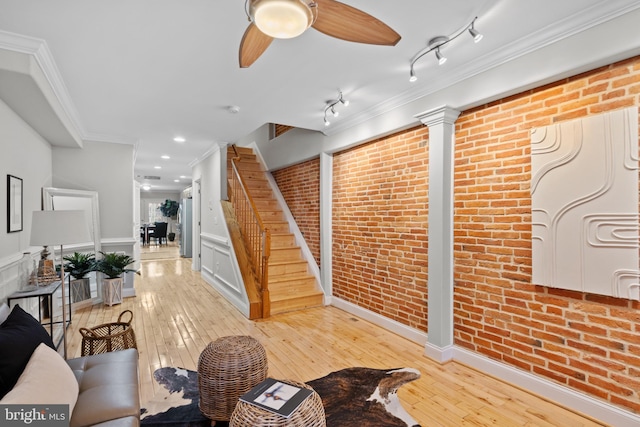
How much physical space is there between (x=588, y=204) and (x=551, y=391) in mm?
1324

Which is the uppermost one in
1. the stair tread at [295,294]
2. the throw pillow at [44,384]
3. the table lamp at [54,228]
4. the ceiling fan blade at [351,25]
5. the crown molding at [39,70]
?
the crown molding at [39,70]

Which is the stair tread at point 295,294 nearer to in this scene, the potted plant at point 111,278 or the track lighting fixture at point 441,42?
the potted plant at point 111,278

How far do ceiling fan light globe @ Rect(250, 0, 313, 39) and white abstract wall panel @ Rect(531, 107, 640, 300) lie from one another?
1903 millimetres

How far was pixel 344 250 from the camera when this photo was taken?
13.8ft

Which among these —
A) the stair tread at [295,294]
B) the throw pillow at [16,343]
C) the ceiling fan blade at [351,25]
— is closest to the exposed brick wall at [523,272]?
the ceiling fan blade at [351,25]

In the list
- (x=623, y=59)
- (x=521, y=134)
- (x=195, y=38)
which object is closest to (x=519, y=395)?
(x=521, y=134)

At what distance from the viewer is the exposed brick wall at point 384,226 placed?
315cm

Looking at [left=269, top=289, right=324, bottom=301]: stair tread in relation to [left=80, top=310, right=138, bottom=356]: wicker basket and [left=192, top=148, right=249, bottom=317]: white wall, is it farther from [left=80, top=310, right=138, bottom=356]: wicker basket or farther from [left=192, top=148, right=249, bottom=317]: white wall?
[left=80, top=310, right=138, bottom=356]: wicker basket

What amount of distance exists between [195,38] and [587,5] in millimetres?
2448

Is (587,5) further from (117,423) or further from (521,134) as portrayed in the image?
(117,423)

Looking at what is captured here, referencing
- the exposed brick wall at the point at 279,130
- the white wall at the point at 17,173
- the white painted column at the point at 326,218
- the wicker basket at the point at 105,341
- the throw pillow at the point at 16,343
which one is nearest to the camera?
the throw pillow at the point at 16,343

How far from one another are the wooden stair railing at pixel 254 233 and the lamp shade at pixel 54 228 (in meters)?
1.98

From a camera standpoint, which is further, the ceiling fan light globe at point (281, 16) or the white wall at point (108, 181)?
the white wall at point (108, 181)

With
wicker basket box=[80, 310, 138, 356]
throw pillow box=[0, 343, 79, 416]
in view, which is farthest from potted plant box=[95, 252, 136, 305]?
throw pillow box=[0, 343, 79, 416]
